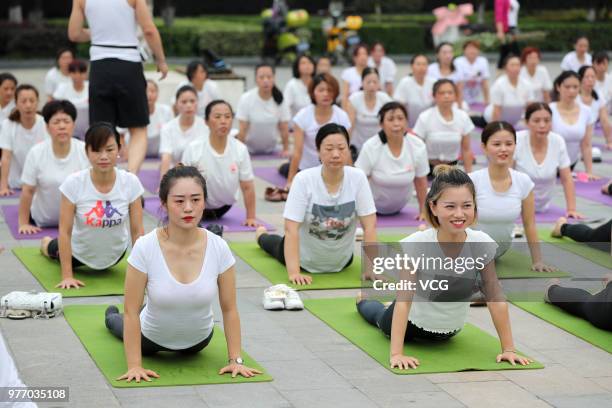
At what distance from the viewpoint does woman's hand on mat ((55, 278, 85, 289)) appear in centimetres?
790

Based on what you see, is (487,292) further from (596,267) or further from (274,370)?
(596,267)

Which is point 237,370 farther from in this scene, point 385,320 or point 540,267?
point 540,267

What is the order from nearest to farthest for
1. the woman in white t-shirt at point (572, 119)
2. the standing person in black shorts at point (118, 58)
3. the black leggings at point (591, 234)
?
the black leggings at point (591, 234) < the standing person in black shorts at point (118, 58) < the woman in white t-shirt at point (572, 119)

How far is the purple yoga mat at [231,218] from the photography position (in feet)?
33.2

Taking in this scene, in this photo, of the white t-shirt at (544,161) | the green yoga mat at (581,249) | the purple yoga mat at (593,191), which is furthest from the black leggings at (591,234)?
the purple yoga mat at (593,191)

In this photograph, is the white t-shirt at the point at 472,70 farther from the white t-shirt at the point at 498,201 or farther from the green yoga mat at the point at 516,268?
the white t-shirt at the point at 498,201

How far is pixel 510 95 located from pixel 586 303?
8552 mm

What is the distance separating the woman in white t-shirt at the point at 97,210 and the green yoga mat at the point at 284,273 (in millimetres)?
969

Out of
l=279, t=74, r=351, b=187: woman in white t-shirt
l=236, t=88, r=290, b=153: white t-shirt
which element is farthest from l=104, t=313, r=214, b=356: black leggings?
l=236, t=88, r=290, b=153: white t-shirt

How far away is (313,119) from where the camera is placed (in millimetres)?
11992

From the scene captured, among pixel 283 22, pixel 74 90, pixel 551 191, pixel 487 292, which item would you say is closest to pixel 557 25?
pixel 283 22

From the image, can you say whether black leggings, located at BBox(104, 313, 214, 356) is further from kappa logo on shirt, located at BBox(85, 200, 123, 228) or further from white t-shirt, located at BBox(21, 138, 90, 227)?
white t-shirt, located at BBox(21, 138, 90, 227)

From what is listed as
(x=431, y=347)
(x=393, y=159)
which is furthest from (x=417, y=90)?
(x=431, y=347)

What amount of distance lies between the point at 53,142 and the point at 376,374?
435cm
